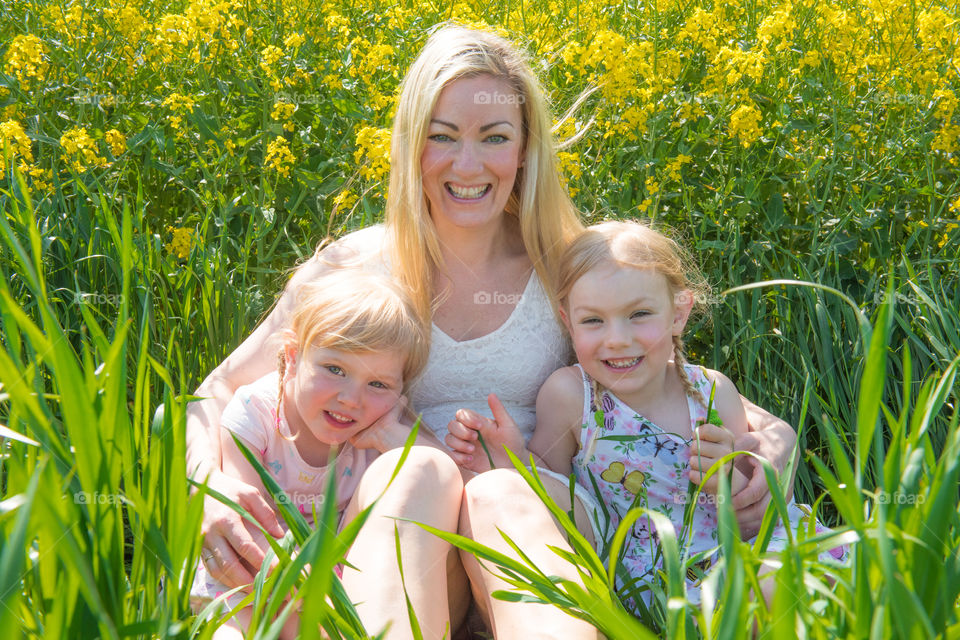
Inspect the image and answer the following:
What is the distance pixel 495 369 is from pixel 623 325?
374 mm

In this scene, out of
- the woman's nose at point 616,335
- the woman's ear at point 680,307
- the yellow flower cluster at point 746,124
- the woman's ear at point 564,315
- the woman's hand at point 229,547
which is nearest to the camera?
the woman's hand at point 229,547

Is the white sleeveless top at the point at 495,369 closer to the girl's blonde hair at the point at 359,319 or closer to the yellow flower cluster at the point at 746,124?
the girl's blonde hair at the point at 359,319

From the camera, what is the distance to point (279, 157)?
2633 mm

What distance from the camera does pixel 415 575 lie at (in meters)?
1.53

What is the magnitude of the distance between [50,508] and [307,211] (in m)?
2.18

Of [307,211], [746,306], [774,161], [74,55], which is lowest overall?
[746,306]

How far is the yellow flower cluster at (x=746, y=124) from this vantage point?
262 centimetres

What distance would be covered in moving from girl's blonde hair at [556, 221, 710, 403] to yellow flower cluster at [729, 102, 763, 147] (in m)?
0.66

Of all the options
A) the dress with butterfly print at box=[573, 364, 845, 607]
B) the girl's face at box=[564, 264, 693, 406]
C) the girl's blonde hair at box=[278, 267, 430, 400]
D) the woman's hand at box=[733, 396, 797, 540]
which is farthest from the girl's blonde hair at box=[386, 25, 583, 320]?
the woman's hand at box=[733, 396, 797, 540]

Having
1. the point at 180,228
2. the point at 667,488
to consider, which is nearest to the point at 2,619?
the point at 667,488

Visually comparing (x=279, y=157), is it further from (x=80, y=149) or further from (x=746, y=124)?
(x=746, y=124)

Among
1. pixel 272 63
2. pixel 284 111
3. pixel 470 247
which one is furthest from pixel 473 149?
pixel 272 63

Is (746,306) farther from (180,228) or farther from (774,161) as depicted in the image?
(180,228)

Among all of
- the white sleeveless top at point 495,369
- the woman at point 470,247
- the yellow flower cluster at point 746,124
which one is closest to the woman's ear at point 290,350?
the woman at point 470,247
